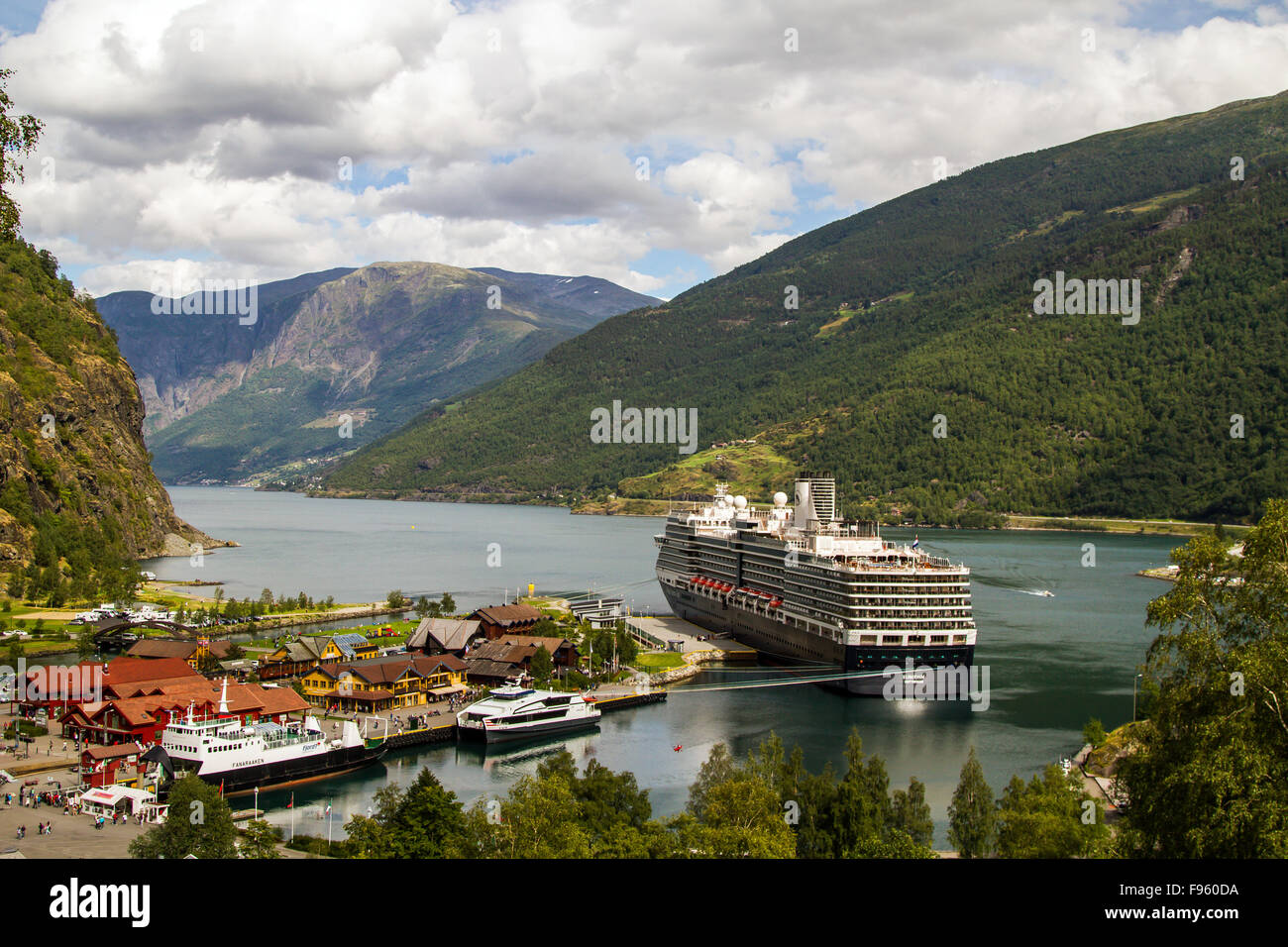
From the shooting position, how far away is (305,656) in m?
58.6

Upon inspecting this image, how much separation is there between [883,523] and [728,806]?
157829 millimetres

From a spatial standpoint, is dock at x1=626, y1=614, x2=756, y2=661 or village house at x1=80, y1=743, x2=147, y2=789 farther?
dock at x1=626, y1=614, x2=756, y2=661

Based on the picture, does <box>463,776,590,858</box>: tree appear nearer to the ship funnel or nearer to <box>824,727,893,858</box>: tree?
<box>824,727,893,858</box>: tree

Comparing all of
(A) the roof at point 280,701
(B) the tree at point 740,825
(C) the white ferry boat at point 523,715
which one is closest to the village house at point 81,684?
(A) the roof at point 280,701

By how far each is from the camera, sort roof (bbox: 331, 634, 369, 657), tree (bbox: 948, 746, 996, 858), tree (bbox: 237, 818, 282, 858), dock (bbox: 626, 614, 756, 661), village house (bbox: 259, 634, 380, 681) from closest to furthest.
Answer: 1. tree (bbox: 237, 818, 282, 858)
2. tree (bbox: 948, 746, 996, 858)
3. village house (bbox: 259, 634, 380, 681)
4. roof (bbox: 331, 634, 369, 657)
5. dock (bbox: 626, 614, 756, 661)

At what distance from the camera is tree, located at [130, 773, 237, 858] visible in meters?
23.3

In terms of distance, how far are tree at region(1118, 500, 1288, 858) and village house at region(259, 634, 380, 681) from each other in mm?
47321

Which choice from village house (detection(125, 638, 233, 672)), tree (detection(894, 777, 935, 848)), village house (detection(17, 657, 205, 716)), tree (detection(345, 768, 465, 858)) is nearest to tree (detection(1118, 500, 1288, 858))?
tree (detection(894, 777, 935, 848))

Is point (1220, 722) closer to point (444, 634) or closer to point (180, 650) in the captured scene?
point (444, 634)

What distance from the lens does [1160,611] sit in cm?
1755

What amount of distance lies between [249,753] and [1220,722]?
3333 centimetres

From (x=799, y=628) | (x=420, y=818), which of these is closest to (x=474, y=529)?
(x=799, y=628)
